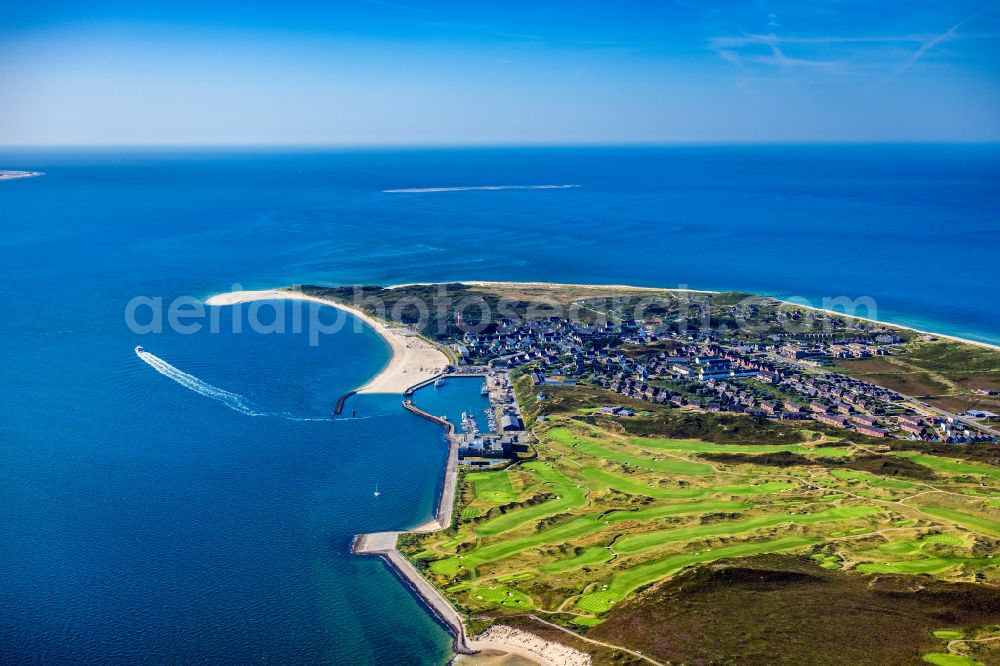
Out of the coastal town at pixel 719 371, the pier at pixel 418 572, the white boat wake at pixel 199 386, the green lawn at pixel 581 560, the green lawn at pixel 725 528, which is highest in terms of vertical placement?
the coastal town at pixel 719 371

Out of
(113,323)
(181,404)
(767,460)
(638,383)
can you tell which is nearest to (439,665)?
(767,460)

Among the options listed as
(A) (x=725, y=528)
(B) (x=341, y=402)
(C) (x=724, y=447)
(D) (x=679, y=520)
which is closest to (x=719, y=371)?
(C) (x=724, y=447)

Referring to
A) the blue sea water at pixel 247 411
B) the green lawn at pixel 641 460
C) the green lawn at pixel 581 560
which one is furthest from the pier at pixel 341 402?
the green lawn at pixel 581 560

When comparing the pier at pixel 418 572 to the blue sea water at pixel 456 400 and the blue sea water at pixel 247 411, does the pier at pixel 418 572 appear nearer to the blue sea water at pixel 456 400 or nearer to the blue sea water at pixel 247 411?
the blue sea water at pixel 247 411

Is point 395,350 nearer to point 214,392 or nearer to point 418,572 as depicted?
point 214,392

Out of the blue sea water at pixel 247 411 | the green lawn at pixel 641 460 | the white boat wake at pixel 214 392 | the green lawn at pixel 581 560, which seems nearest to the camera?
the blue sea water at pixel 247 411

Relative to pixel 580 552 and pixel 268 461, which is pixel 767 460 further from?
pixel 268 461
